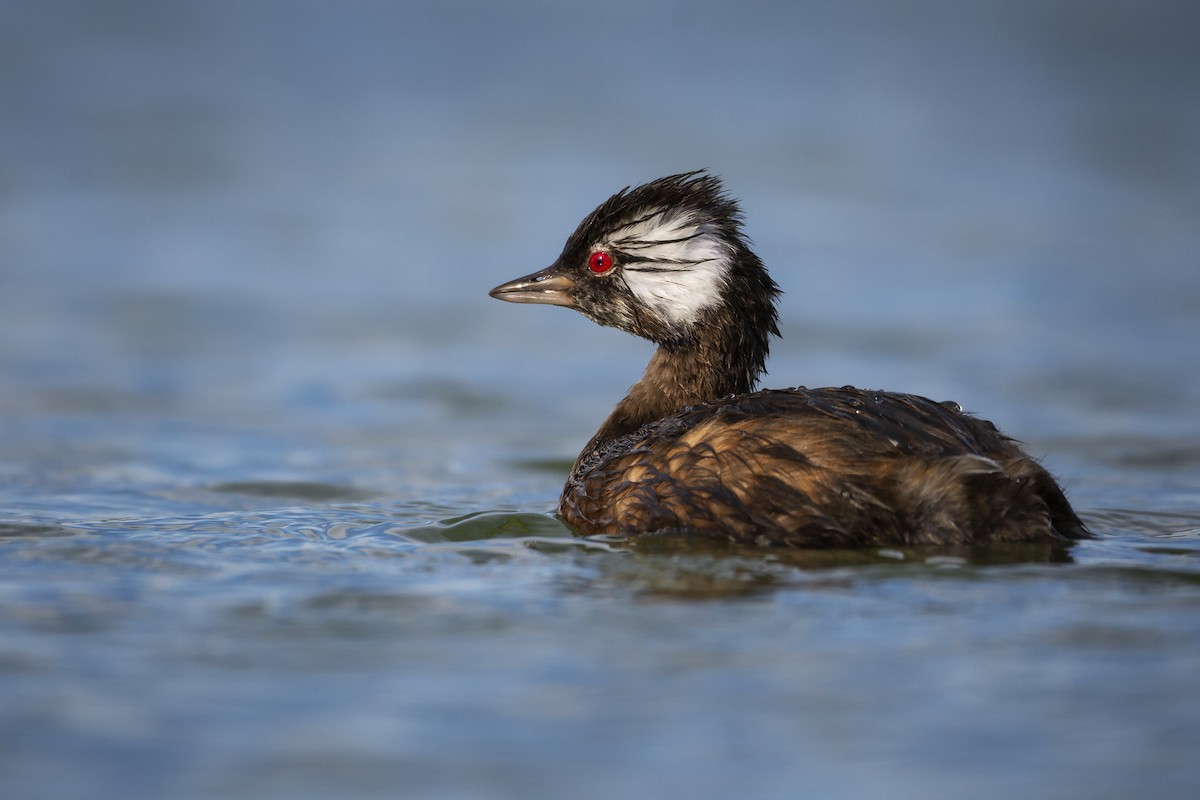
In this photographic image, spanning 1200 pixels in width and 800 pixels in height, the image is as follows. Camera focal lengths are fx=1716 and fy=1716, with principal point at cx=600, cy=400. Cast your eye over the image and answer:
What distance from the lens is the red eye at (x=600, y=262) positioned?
31.2 feet

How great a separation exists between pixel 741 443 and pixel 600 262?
2082 millimetres

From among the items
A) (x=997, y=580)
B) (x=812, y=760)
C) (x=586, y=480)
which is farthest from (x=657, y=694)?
(x=586, y=480)

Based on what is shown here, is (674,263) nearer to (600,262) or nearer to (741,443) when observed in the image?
(600,262)

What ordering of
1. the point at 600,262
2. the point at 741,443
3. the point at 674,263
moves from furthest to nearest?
the point at 600,262
the point at 674,263
the point at 741,443

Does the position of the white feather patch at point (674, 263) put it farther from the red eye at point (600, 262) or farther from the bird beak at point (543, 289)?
the bird beak at point (543, 289)

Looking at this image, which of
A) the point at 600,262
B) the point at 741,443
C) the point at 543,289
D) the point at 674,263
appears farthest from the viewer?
the point at 543,289

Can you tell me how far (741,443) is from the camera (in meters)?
7.82

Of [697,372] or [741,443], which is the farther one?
[697,372]

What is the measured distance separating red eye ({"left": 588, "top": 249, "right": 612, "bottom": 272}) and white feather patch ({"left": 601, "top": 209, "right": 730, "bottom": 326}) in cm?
10

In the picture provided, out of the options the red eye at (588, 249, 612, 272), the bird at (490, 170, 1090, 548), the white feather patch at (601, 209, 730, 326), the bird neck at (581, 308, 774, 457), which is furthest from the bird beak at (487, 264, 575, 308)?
the bird neck at (581, 308, 774, 457)

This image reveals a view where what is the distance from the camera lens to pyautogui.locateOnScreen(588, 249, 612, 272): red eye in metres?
9.52

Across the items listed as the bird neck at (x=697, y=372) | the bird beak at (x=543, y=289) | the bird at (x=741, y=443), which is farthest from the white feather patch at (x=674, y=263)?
the bird beak at (x=543, y=289)

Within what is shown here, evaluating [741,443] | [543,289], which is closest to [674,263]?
[543,289]

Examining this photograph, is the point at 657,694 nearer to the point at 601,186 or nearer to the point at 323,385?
the point at 323,385
